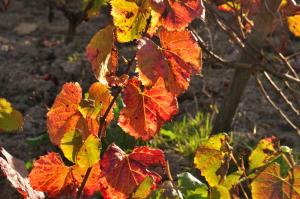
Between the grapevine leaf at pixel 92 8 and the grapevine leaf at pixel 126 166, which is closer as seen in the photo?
the grapevine leaf at pixel 126 166

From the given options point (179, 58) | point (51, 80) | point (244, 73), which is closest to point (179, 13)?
point (179, 58)

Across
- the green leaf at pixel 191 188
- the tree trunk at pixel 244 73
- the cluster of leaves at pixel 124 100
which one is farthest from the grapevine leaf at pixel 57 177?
the tree trunk at pixel 244 73

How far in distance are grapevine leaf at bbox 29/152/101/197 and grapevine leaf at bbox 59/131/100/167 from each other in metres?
0.11

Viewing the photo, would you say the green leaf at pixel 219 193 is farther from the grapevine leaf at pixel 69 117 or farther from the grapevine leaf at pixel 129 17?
the grapevine leaf at pixel 129 17

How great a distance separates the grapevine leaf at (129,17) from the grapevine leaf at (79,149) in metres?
0.20

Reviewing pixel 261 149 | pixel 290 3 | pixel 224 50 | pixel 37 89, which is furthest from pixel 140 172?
pixel 224 50

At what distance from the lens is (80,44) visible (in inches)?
171

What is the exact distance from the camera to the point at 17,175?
3.66ft

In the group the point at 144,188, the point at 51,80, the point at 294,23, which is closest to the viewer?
the point at 144,188

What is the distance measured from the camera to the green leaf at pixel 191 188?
5.33 feet

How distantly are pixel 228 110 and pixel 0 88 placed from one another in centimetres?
182

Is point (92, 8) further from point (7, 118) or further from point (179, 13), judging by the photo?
point (179, 13)

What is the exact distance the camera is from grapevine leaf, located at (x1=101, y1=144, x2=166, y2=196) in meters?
1.03

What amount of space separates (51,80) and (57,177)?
2642 millimetres
